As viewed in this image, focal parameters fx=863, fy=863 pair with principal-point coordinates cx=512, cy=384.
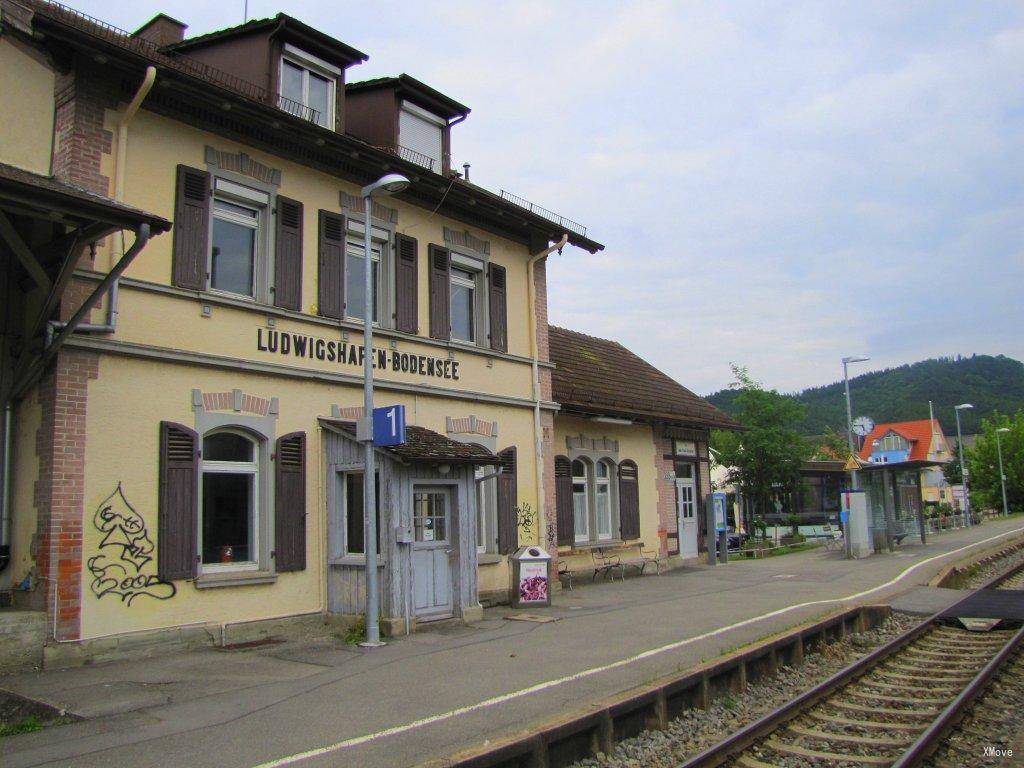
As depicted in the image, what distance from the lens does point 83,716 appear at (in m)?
7.38

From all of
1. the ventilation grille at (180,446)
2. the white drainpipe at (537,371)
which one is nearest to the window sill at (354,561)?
the ventilation grille at (180,446)

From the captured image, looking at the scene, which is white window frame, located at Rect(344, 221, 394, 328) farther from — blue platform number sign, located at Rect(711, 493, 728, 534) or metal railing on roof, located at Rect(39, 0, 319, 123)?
blue platform number sign, located at Rect(711, 493, 728, 534)

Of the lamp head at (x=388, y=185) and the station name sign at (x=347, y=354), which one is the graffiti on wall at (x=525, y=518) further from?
the lamp head at (x=388, y=185)

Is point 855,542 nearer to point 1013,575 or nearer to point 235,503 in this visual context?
point 1013,575

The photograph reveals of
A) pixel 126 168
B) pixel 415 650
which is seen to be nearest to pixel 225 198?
pixel 126 168

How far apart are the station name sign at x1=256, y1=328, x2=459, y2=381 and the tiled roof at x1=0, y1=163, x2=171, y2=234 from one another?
2878mm

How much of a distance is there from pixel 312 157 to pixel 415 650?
7179mm

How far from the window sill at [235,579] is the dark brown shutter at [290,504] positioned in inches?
8.2

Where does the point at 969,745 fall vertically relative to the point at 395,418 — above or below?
below

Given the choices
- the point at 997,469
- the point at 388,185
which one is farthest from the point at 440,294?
the point at 997,469

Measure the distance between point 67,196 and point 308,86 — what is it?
5784 millimetres

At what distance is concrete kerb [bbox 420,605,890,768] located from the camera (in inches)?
250

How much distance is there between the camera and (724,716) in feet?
27.6

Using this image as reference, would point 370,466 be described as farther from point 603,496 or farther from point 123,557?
point 603,496
